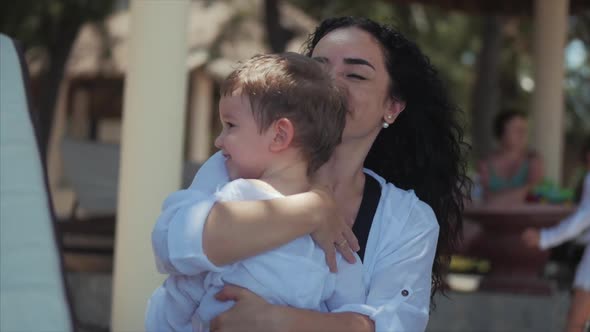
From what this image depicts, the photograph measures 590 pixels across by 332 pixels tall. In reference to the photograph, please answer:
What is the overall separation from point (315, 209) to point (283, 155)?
0.15 metres

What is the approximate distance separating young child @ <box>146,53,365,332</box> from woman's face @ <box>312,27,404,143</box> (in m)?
A: 0.26

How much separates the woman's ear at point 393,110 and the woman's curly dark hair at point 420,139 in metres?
0.02

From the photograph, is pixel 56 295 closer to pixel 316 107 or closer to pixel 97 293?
pixel 316 107

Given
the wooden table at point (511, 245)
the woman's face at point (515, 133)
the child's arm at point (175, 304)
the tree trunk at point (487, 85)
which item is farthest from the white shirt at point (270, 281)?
the tree trunk at point (487, 85)

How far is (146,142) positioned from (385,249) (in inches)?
81.8

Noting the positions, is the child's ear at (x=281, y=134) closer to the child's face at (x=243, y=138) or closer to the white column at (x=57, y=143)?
the child's face at (x=243, y=138)

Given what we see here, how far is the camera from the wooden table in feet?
19.0

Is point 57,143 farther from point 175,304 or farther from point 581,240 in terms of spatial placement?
point 175,304

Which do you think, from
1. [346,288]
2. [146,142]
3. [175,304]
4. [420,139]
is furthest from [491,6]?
[175,304]

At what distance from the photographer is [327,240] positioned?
193 centimetres

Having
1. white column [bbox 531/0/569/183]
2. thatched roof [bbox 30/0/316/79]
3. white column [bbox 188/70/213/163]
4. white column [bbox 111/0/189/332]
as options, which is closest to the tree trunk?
thatched roof [bbox 30/0/316/79]

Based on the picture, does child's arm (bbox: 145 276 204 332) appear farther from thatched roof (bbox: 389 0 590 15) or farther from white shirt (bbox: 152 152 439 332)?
thatched roof (bbox: 389 0 590 15)

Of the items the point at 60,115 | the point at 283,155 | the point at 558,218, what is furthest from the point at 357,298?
the point at 60,115

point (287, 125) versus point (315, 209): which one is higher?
point (287, 125)
